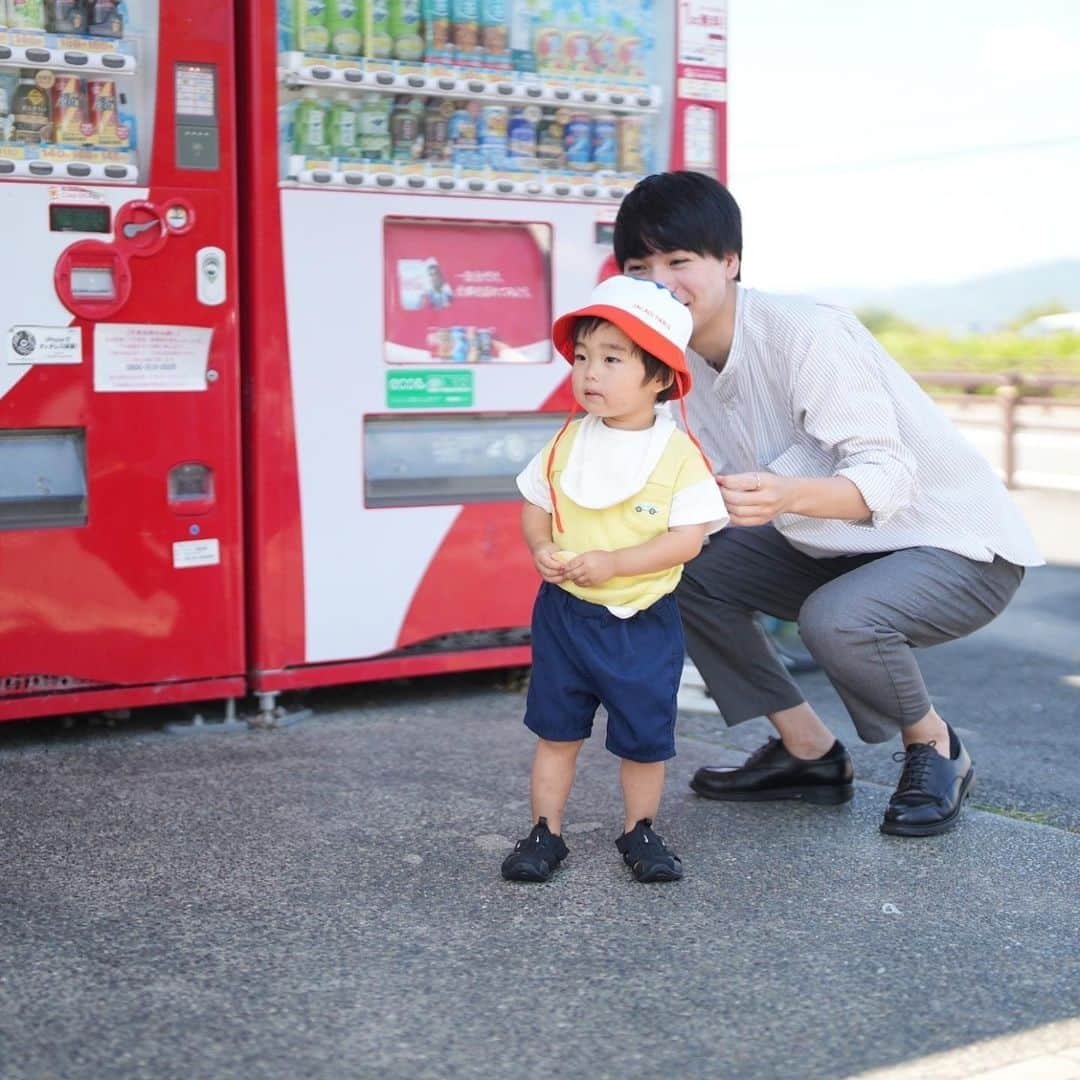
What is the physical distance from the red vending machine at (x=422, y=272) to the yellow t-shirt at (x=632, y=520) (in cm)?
146

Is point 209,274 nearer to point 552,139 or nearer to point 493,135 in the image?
point 493,135

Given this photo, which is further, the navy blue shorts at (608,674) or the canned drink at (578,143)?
the canned drink at (578,143)

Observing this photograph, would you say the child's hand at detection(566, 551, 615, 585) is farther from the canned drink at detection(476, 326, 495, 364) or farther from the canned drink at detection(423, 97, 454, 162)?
the canned drink at detection(423, 97, 454, 162)

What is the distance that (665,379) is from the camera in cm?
298

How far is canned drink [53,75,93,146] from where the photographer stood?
396 cm

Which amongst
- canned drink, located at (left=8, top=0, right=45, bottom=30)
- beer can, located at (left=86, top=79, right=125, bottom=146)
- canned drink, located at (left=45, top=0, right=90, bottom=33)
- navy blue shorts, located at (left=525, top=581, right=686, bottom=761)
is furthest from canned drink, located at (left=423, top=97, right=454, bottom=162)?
navy blue shorts, located at (left=525, top=581, right=686, bottom=761)

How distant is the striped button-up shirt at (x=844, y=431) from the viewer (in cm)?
321

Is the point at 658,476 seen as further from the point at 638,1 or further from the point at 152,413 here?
the point at 638,1

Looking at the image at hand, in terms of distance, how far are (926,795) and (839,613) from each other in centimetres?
50

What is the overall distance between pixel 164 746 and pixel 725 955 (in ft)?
6.49

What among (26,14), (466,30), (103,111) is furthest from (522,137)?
(26,14)

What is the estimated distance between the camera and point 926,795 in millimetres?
3381

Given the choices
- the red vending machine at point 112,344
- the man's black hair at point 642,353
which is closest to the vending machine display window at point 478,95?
the red vending machine at point 112,344

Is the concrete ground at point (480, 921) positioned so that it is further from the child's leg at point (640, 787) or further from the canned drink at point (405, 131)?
the canned drink at point (405, 131)
